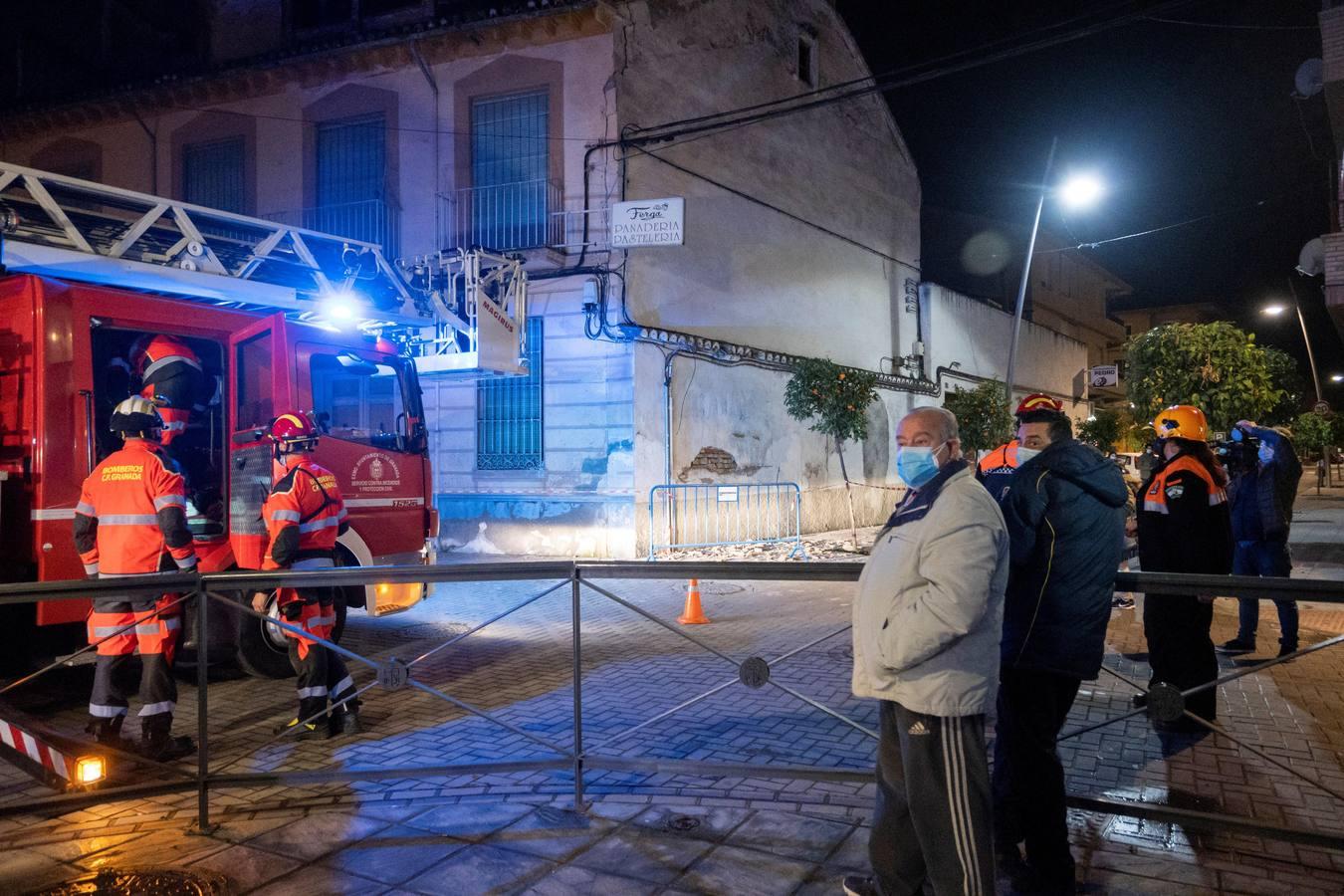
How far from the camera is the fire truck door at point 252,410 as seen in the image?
662 centimetres

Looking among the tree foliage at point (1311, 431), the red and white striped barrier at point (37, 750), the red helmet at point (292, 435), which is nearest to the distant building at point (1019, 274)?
the tree foliage at point (1311, 431)

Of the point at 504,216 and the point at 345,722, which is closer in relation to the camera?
the point at 345,722

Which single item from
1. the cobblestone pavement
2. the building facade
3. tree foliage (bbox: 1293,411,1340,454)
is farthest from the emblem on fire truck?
tree foliage (bbox: 1293,411,1340,454)

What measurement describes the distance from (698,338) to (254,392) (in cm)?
969

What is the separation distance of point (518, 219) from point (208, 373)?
892cm

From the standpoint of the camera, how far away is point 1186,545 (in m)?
5.30

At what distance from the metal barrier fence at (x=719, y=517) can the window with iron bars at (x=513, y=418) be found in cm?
235

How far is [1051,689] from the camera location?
3230mm

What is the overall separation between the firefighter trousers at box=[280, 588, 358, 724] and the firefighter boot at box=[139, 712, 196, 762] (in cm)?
70

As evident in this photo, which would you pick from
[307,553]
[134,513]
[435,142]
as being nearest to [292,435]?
[307,553]

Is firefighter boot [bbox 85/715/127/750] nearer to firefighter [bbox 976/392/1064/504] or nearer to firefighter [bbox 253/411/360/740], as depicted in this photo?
firefighter [bbox 253/411/360/740]

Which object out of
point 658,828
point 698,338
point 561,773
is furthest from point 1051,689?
point 698,338

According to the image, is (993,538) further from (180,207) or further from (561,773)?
(180,207)

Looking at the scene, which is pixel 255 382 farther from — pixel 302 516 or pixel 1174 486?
pixel 1174 486
